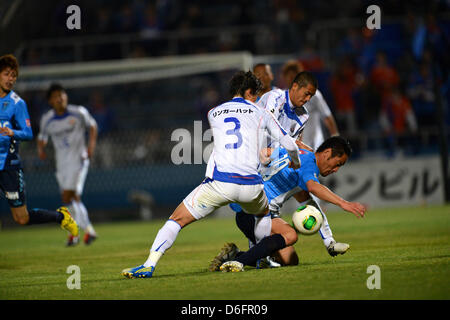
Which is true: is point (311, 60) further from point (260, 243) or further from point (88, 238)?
point (260, 243)

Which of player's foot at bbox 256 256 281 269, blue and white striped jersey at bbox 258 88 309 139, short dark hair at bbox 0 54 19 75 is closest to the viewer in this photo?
player's foot at bbox 256 256 281 269

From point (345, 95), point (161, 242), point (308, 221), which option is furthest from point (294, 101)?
point (345, 95)

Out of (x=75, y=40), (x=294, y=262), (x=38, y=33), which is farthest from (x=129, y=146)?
(x=294, y=262)

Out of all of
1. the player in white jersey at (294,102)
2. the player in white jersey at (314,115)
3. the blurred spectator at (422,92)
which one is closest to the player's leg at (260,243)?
the player in white jersey at (294,102)

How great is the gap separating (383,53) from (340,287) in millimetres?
14602

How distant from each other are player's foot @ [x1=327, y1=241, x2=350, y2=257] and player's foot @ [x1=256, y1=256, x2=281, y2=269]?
2.20 feet

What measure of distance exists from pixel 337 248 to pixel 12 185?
4.26 metres

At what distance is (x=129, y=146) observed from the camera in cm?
1920

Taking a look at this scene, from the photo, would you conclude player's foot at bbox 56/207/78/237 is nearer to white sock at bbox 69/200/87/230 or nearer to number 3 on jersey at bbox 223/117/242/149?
white sock at bbox 69/200/87/230

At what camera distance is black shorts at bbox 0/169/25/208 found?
384 inches

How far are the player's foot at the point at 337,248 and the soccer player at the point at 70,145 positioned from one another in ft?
19.8

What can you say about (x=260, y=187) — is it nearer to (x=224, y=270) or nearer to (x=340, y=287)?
(x=224, y=270)

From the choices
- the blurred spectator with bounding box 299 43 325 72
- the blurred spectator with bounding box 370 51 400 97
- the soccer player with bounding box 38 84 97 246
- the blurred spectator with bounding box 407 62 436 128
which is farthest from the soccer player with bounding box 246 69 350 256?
the blurred spectator with bounding box 407 62 436 128

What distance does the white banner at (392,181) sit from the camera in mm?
18016
